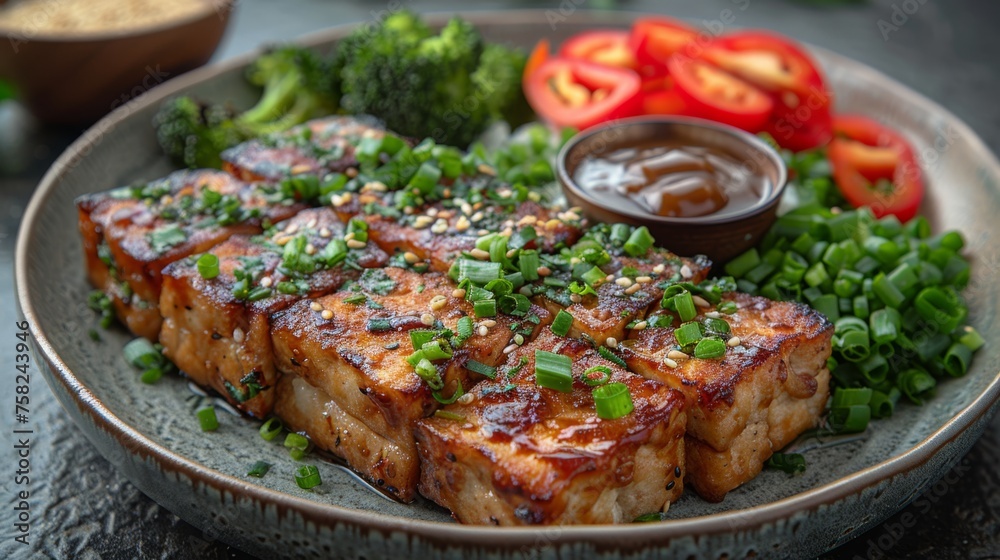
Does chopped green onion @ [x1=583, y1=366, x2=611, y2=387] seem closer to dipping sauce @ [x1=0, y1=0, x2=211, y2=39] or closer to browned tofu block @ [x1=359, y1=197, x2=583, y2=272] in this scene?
browned tofu block @ [x1=359, y1=197, x2=583, y2=272]

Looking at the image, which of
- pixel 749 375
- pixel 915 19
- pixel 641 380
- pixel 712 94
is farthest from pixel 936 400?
pixel 915 19

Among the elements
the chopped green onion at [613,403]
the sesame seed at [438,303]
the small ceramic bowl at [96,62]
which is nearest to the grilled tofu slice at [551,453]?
the chopped green onion at [613,403]

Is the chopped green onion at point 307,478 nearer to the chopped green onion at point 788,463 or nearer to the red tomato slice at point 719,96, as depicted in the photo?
the chopped green onion at point 788,463

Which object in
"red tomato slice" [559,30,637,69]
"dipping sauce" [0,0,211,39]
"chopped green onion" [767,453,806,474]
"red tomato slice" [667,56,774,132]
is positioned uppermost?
"dipping sauce" [0,0,211,39]

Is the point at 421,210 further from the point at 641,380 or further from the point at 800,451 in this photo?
the point at 800,451

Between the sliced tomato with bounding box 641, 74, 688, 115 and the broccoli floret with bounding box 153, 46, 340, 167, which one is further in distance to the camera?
the sliced tomato with bounding box 641, 74, 688, 115

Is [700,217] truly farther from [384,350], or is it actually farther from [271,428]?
[271,428]

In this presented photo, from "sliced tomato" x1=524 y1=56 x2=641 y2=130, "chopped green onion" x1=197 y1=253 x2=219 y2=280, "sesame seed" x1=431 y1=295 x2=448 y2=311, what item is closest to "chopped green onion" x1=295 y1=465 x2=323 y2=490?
"sesame seed" x1=431 y1=295 x2=448 y2=311
